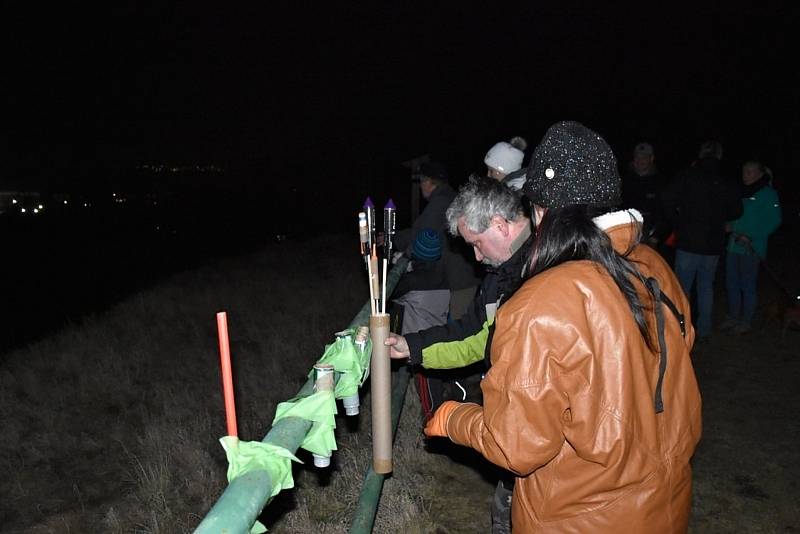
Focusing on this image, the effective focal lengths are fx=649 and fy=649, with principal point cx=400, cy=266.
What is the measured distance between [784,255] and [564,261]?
1619cm

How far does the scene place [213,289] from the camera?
10.6 metres

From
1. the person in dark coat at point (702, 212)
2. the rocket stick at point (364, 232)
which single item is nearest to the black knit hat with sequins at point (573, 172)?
the rocket stick at point (364, 232)

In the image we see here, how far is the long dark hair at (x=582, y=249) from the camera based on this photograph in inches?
62.6

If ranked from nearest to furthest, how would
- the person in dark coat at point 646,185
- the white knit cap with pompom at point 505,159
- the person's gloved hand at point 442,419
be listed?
the person's gloved hand at point 442,419 → the white knit cap with pompom at point 505,159 → the person in dark coat at point 646,185

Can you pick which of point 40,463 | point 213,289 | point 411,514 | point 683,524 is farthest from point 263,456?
point 213,289

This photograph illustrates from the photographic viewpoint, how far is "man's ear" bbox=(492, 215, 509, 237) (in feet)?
8.27

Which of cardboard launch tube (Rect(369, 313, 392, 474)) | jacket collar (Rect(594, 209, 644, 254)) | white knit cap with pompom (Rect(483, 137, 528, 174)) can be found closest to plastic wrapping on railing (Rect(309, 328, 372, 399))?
cardboard launch tube (Rect(369, 313, 392, 474))

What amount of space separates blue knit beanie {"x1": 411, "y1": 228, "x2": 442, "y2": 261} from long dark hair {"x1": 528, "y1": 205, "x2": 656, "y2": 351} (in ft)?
7.72

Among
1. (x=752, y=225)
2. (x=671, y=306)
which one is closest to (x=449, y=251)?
(x=671, y=306)

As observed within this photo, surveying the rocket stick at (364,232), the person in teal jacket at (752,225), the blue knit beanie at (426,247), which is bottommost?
the person in teal jacket at (752,225)

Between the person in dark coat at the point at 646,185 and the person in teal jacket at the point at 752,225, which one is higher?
the person in dark coat at the point at 646,185

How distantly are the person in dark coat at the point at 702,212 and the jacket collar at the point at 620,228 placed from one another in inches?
191

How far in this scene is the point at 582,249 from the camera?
1.61m

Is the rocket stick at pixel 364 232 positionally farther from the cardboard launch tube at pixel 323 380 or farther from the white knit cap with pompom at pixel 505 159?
the white knit cap with pompom at pixel 505 159
